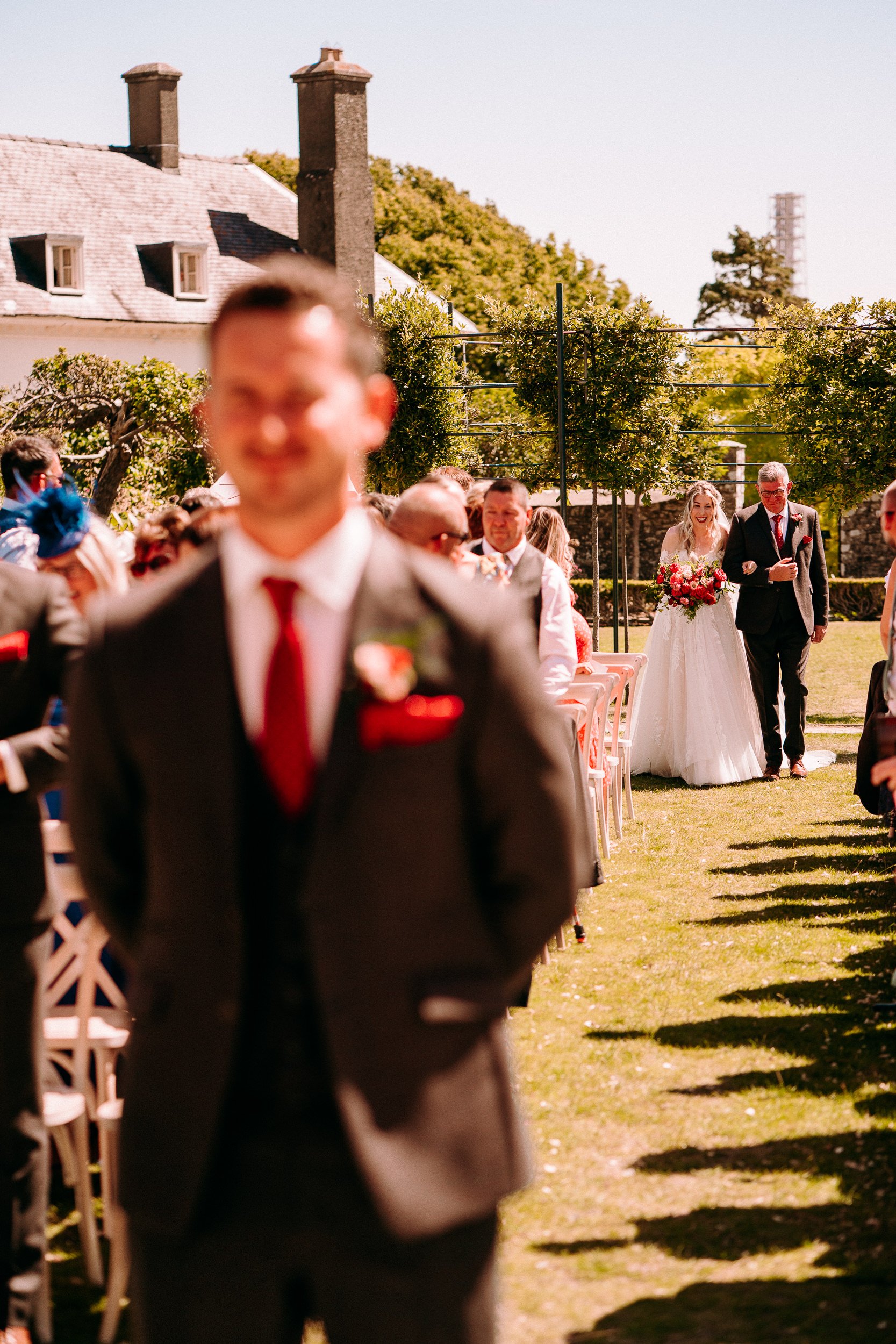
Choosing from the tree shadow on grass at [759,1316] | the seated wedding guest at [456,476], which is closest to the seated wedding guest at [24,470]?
the seated wedding guest at [456,476]

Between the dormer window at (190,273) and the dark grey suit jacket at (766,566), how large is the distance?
3188 cm

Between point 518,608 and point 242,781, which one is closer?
point 242,781

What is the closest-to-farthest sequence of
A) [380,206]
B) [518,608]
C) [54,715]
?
[518,608] < [54,715] < [380,206]

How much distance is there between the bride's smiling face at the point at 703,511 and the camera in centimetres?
1277

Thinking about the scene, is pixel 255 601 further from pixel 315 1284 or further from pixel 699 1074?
pixel 699 1074

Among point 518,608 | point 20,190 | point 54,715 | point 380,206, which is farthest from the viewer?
point 380,206

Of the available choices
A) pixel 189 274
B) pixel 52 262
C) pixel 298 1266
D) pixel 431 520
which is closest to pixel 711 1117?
pixel 431 520

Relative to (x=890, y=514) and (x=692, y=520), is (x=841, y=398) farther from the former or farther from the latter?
(x=890, y=514)

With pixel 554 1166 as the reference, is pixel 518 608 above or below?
above

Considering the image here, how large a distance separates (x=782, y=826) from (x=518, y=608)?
919cm

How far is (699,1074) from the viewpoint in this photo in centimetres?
590

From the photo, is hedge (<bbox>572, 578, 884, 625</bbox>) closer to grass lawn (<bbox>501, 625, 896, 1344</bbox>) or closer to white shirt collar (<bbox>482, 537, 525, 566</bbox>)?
grass lawn (<bbox>501, 625, 896, 1344</bbox>)

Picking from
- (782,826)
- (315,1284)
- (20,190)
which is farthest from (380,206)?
(315,1284)

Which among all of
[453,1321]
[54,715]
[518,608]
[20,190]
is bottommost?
[453,1321]
